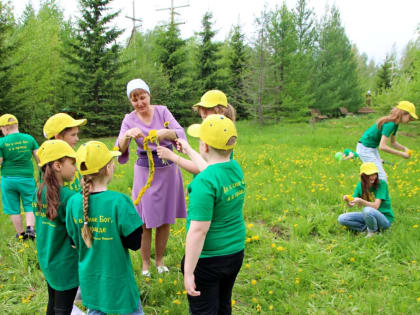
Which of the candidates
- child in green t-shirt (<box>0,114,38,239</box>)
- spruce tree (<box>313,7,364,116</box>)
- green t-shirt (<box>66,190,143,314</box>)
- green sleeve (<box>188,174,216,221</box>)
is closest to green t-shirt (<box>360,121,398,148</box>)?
green sleeve (<box>188,174,216,221</box>)

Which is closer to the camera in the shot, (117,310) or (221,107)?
(117,310)

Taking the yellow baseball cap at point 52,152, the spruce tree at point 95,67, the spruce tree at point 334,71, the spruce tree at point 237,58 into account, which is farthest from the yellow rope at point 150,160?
the spruce tree at point 334,71

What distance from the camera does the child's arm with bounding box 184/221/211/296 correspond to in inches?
71.6

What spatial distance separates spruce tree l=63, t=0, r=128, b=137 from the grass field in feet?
42.4

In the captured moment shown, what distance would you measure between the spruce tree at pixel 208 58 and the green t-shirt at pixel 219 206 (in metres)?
21.3

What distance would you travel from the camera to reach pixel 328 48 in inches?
992

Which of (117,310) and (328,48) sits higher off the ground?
(328,48)

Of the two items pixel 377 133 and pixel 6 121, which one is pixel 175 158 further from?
pixel 377 133

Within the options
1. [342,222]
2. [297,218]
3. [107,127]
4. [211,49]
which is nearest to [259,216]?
[297,218]

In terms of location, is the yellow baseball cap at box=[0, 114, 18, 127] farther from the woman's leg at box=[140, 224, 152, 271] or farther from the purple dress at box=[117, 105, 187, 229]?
the woman's leg at box=[140, 224, 152, 271]

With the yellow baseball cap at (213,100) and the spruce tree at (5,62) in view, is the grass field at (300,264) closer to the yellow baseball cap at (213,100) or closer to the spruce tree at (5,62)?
the yellow baseball cap at (213,100)

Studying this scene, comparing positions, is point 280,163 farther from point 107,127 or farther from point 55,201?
point 107,127

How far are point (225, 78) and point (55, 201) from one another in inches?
933

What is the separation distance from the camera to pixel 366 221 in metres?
4.03
